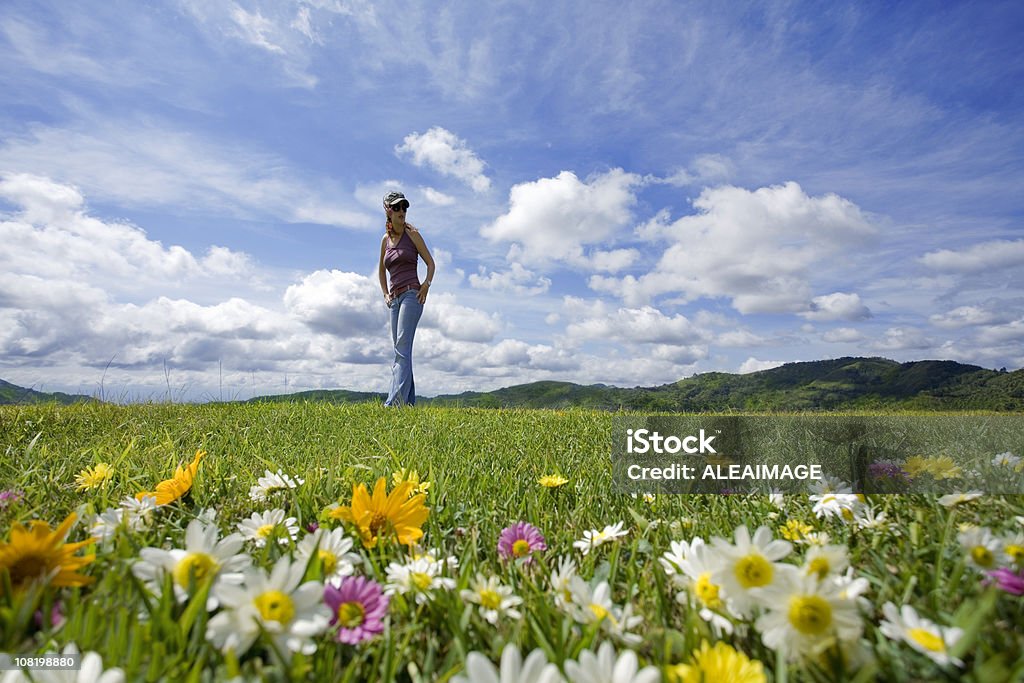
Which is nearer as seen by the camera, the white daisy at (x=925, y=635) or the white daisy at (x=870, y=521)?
the white daisy at (x=925, y=635)

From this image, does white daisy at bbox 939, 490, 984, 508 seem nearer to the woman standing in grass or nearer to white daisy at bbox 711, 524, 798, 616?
white daisy at bbox 711, 524, 798, 616

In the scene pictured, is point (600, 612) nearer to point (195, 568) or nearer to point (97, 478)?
point (195, 568)

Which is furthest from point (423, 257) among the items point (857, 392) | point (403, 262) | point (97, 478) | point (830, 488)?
point (857, 392)

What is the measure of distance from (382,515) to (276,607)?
0.60 m

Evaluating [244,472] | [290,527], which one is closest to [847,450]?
[290,527]

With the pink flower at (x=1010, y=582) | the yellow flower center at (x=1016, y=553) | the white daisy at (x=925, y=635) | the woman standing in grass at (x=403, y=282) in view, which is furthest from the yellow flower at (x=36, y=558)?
the woman standing in grass at (x=403, y=282)

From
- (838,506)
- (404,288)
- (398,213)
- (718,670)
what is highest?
(398,213)

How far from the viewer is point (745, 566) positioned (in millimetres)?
1100

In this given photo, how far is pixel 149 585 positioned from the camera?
1239 mm

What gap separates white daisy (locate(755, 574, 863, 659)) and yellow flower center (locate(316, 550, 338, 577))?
88 centimetres

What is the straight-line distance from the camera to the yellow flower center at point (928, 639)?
→ 92cm

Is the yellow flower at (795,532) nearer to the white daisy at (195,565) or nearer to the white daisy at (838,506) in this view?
the white daisy at (838,506)

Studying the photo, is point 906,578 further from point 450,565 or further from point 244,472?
point 244,472

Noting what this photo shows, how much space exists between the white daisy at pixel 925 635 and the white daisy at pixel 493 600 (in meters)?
0.68
